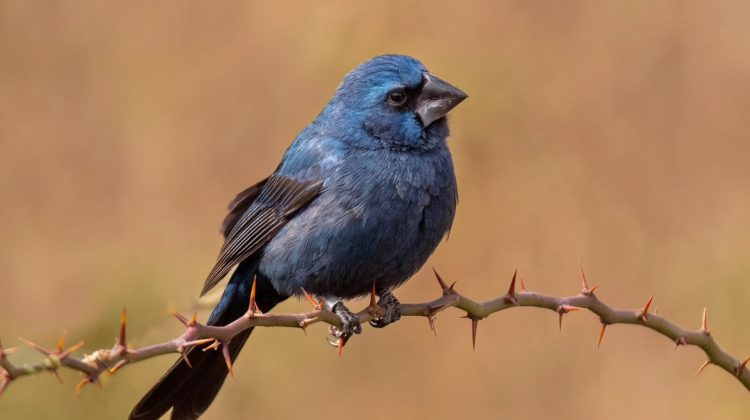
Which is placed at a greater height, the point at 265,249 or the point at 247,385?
the point at 265,249

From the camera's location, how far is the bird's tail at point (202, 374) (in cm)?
475

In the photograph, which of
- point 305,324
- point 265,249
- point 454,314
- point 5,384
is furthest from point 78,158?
point 5,384

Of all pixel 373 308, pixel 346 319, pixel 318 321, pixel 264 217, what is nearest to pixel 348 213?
pixel 346 319

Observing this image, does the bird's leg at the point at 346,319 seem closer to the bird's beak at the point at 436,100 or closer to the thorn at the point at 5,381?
the bird's beak at the point at 436,100

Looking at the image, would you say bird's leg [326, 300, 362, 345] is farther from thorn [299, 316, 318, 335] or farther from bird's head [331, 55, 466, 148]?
thorn [299, 316, 318, 335]

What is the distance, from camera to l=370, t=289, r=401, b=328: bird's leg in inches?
186

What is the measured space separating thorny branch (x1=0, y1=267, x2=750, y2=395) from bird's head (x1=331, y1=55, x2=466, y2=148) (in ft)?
3.08

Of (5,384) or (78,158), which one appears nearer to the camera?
(5,384)

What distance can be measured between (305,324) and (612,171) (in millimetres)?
3401

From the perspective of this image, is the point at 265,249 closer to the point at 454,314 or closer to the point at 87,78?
the point at 454,314

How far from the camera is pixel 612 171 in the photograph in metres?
6.43

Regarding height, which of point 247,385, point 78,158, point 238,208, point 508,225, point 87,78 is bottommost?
point 247,385

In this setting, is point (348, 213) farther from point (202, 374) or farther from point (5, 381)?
point (5, 381)

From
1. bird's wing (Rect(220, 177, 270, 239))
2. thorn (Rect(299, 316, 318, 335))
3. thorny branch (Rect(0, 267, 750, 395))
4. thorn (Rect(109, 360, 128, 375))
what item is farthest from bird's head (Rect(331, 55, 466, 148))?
thorn (Rect(109, 360, 128, 375))
